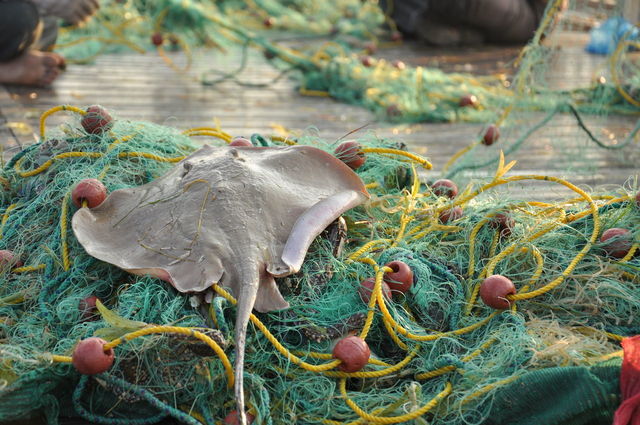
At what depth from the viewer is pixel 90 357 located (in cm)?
180

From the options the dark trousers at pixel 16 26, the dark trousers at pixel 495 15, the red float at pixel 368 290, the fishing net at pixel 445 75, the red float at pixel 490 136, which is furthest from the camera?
the dark trousers at pixel 495 15

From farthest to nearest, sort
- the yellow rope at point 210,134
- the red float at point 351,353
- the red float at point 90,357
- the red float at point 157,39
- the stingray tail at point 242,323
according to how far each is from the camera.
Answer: the red float at point 157,39
the yellow rope at point 210,134
the red float at point 351,353
the red float at point 90,357
the stingray tail at point 242,323

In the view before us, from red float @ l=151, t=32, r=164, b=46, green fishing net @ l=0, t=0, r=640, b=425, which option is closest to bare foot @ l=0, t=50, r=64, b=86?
red float @ l=151, t=32, r=164, b=46

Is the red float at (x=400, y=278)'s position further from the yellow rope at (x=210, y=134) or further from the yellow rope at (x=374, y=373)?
the yellow rope at (x=210, y=134)

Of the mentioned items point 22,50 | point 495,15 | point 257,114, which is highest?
point 495,15

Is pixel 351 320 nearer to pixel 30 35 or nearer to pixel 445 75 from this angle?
pixel 30 35

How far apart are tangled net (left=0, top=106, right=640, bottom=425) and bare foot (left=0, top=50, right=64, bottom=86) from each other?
2.43 metres

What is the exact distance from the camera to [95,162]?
2662 millimetres

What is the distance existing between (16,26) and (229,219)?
3.28 m

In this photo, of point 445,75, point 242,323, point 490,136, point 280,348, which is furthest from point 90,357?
point 445,75

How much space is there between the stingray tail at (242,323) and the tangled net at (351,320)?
9cm

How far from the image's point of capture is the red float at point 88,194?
7.67 ft

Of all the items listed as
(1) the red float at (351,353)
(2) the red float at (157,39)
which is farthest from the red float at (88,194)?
(2) the red float at (157,39)

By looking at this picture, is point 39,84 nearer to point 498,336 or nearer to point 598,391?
point 498,336
